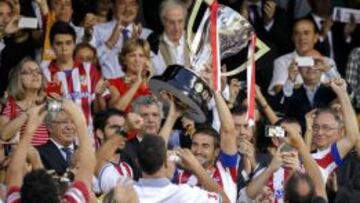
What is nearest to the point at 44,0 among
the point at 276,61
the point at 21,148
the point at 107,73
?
the point at 107,73

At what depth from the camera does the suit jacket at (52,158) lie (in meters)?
13.6

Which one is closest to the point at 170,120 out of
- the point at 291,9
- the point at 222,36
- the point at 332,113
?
the point at 222,36

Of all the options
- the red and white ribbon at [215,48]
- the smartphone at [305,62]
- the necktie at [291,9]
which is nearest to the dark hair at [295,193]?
the red and white ribbon at [215,48]

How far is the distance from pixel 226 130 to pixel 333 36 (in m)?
4.67

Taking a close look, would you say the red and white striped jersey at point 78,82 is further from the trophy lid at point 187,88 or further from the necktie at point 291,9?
the necktie at point 291,9

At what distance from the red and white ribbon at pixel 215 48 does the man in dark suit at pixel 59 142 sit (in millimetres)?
1278

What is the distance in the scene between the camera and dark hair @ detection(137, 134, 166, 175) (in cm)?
1149

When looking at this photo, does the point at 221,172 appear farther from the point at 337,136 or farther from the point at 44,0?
the point at 44,0

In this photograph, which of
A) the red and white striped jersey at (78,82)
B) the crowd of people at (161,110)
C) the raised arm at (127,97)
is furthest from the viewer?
the red and white striped jersey at (78,82)

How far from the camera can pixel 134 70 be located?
1595cm

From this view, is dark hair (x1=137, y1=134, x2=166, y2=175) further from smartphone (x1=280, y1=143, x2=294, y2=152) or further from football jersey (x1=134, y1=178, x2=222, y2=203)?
smartphone (x1=280, y1=143, x2=294, y2=152)

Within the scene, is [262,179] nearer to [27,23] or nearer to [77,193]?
[77,193]

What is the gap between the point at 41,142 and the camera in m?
14.5

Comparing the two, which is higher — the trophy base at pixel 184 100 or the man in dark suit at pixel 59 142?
the trophy base at pixel 184 100
